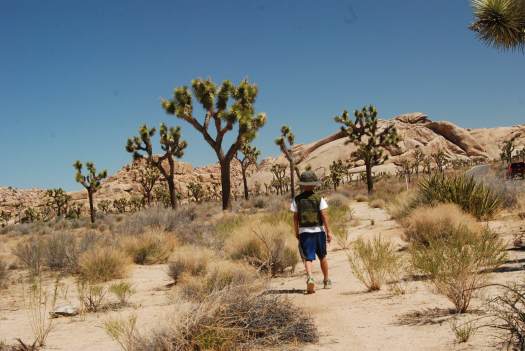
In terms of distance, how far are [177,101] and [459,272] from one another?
21920mm

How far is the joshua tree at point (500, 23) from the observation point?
382 inches

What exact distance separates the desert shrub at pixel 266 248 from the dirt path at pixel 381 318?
134 centimetres

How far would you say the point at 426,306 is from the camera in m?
5.40

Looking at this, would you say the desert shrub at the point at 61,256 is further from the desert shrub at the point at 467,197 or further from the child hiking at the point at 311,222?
the desert shrub at the point at 467,197

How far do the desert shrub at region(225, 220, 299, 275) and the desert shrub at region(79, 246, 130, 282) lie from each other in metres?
2.21

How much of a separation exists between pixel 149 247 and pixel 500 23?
31.3ft

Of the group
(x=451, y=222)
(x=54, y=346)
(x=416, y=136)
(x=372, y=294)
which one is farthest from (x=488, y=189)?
(x=416, y=136)

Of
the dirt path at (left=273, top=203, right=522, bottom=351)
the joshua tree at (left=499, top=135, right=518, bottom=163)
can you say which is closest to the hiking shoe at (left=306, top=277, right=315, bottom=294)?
the dirt path at (left=273, top=203, right=522, bottom=351)

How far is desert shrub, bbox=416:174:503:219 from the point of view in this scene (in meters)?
12.4

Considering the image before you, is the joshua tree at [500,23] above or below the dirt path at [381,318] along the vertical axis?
above

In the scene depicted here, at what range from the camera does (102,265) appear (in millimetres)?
9625

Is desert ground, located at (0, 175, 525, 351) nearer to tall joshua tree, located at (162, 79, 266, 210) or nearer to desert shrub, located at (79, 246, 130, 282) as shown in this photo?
desert shrub, located at (79, 246, 130, 282)

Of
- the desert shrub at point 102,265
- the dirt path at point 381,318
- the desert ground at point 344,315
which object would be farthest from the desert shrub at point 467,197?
the desert shrub at point 102,265

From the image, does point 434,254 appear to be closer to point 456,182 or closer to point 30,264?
point 456,182
